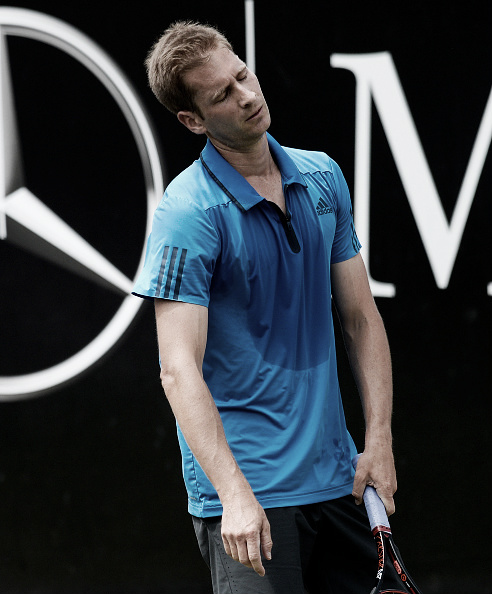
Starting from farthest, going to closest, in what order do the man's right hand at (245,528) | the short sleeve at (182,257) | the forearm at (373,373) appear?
the forearm at (373,373)
the short sleeve at (182,257)
the man's right hand at (245,528)

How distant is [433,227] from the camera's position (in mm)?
3312

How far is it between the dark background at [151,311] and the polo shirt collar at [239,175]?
1.21 metres

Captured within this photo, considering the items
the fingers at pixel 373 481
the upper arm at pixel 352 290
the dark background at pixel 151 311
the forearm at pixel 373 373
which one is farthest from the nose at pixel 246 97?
the dark background at pixel 151 311

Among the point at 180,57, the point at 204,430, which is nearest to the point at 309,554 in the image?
the point at 204,430

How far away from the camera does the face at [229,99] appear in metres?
1.98

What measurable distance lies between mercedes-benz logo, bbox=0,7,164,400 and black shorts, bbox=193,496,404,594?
1376mm

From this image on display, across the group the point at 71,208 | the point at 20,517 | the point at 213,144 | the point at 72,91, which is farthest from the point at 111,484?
the point at 213,144

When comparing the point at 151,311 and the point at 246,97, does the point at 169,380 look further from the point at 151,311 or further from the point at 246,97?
the point at 151,311

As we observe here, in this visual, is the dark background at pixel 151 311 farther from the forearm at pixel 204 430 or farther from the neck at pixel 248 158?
the forearm at pixel 204 430

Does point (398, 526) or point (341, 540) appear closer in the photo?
point (341, 540)

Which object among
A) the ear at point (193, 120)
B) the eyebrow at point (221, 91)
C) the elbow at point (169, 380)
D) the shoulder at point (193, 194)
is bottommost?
the elbow at point (169, 380)

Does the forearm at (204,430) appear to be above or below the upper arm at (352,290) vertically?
below

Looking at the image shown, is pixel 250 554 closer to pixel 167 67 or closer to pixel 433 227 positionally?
pixel 167 67

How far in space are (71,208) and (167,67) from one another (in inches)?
53.1
